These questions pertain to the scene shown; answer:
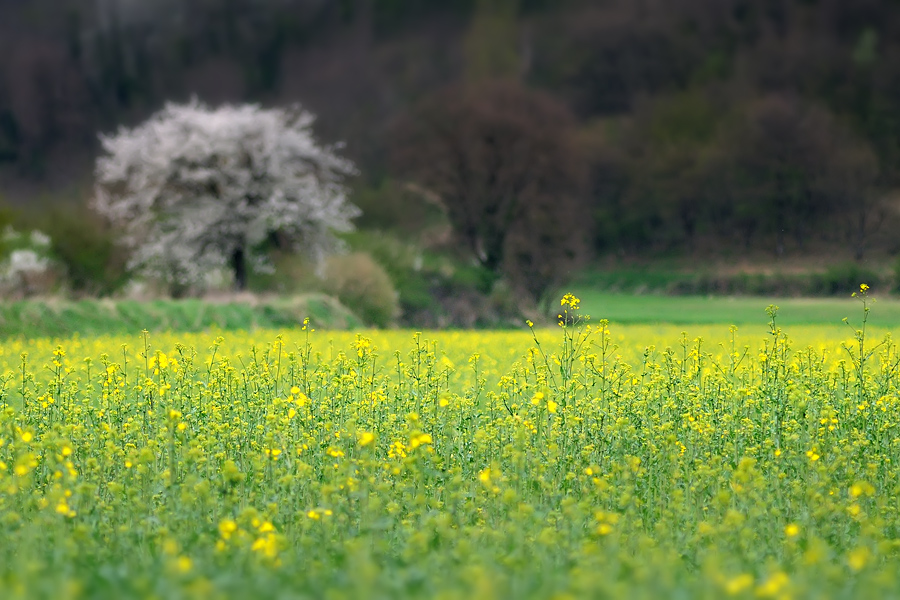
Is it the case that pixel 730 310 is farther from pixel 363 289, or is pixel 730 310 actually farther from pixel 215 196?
pixel 215 196

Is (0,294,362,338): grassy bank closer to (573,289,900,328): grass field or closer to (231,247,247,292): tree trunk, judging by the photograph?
(231,247,247,292): tree trunk

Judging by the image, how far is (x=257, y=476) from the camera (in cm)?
734

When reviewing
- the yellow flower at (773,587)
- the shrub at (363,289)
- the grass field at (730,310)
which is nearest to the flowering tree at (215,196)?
the shrub at (363,289)

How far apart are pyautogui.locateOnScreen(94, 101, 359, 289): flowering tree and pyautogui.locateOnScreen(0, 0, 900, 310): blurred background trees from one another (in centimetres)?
275

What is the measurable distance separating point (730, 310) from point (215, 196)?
2022cm

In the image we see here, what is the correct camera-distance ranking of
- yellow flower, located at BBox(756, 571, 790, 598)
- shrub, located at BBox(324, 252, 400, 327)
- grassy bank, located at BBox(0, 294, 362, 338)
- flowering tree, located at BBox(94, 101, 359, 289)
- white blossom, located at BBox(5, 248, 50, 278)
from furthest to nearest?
flowering tree, located at BBox(94, 101, 359, 289) → shrub, located at BBox(324, 252, 400, 327) → white blossom, located at BBox(5, 248, 50, 278) → grassy bank, located at BBox(0, 294, 362, 338) → yellow flower, located at BBox(756, 571, 790, 598)

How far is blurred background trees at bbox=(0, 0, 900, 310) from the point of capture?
43.0 metres

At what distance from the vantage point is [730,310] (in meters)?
38.4

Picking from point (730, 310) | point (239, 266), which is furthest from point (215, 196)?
point (730, 310)

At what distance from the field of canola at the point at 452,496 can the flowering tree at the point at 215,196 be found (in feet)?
79.6

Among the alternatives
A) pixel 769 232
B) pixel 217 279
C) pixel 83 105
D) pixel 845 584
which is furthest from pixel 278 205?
pixel 83 105

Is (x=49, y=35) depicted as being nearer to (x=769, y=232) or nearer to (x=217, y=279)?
(x=217, y=279)

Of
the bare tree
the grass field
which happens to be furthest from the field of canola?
the bare tree

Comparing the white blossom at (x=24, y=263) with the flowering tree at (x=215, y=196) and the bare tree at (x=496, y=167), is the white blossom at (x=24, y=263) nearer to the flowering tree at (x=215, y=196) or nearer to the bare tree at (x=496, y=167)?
the flowering tree at (x=215, y=196)
